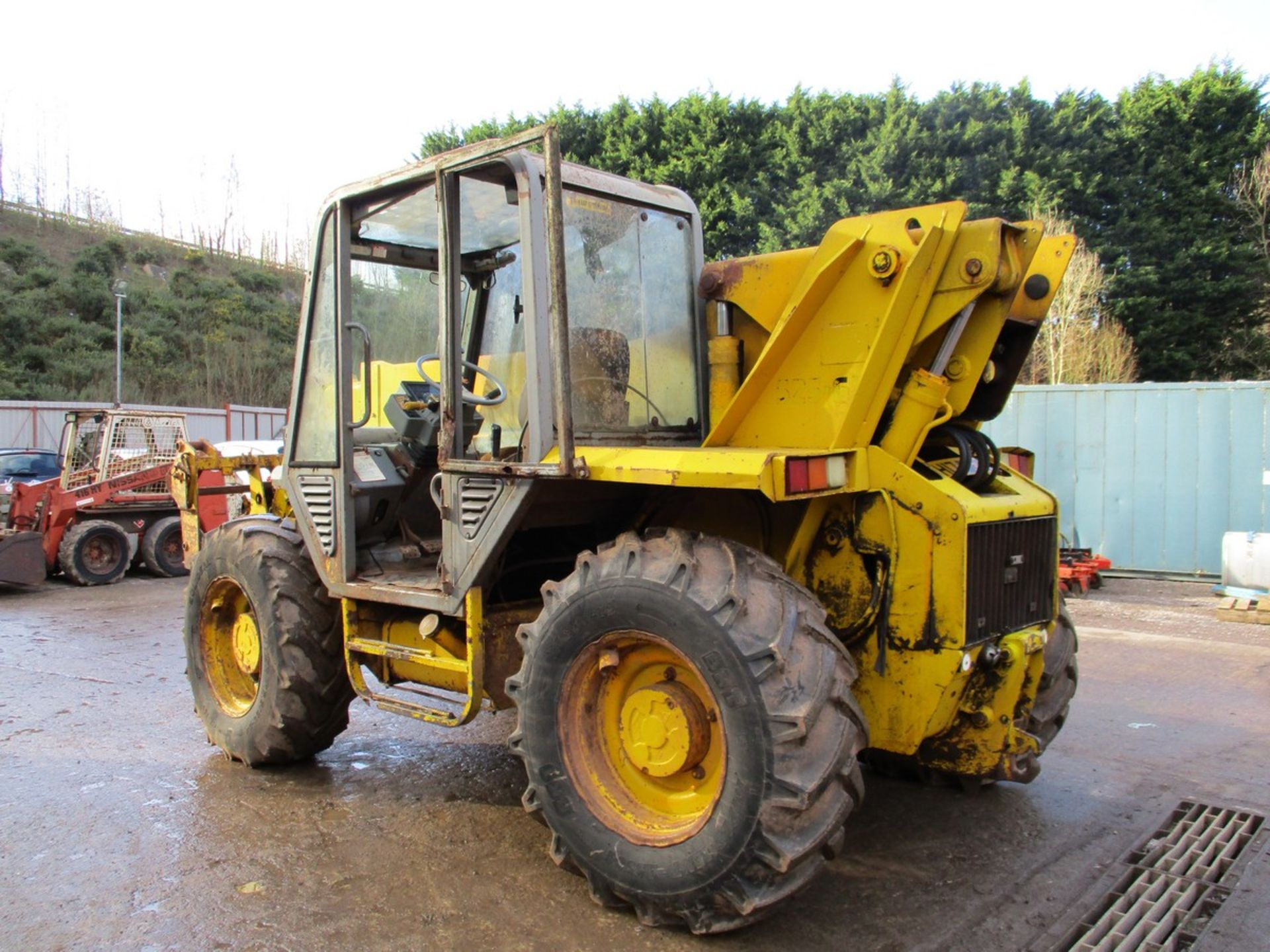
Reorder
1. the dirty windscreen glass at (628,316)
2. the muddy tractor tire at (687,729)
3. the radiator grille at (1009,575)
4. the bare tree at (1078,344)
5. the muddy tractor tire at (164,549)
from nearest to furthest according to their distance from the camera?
the muddy tractor tire at (687,729) → the radiator grille at (1009,575) → the dirty windscreen glass at (628,316) → the muddy tractor tire at (164,549) → the bare tree at (1078,344)

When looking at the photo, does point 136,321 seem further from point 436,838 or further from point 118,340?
point 436,838

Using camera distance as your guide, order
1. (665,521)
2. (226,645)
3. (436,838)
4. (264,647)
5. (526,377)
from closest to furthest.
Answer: (526,377) < (665,521) < (436,838) < (264,647) < (226,645)

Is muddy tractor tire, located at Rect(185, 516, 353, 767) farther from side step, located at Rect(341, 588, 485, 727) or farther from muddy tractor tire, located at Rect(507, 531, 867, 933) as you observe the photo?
muddy tractor tire, located at Rect(507, 531, 867, 933)

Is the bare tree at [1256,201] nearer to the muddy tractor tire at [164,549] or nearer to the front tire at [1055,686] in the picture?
the front tire at [1055,686]

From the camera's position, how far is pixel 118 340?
86.9 feet

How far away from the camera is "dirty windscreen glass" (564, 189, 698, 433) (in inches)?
164

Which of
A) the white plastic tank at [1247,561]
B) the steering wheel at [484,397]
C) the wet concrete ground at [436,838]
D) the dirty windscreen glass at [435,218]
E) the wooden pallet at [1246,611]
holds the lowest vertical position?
the wet concrete ground at [436,838]

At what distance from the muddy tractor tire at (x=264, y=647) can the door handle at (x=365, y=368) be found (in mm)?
770

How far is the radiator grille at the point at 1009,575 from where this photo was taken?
11.8ft

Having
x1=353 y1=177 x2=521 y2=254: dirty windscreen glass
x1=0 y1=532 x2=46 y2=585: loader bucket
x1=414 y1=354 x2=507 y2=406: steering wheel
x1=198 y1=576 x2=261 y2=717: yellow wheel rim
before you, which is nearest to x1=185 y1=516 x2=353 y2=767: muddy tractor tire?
x1=198 y1=576 x2=261 y2=717: yellow wheel rim

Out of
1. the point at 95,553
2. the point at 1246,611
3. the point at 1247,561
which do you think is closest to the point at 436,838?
the point at 1246,611

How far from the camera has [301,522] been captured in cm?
482

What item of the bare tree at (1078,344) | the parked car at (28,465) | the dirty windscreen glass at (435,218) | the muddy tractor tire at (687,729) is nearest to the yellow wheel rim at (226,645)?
the dirty windscreen glass at (435,218)

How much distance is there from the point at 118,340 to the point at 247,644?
81.0 feet
